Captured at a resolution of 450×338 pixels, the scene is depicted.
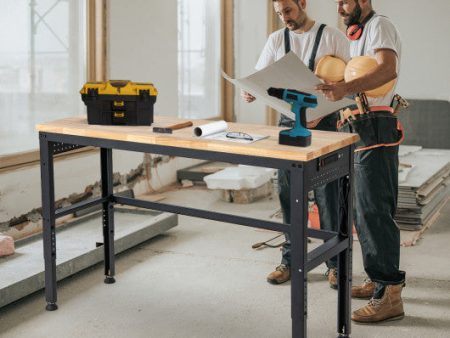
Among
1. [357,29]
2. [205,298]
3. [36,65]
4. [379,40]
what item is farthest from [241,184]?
[379,40]

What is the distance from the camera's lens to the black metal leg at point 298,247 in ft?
8.63

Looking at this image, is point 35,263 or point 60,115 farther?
point 60,115

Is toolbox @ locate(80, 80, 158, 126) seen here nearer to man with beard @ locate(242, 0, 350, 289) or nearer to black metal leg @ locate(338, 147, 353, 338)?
man with beard @ locate(242, 0, 350, 289)

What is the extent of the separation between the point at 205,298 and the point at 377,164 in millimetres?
1138

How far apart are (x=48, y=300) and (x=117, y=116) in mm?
988

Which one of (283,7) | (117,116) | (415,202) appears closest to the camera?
(117,116)

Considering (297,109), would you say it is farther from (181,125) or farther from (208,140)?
(181,125)

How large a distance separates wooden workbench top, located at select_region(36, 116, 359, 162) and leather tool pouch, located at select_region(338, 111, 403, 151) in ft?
0.70

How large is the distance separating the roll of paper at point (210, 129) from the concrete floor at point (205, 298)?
36.5 inches

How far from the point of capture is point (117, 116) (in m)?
3.28

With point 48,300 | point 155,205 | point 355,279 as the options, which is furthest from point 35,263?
point 355,279

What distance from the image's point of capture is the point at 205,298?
3.65 metres

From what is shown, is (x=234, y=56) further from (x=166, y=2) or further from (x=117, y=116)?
(x=117, y=116)

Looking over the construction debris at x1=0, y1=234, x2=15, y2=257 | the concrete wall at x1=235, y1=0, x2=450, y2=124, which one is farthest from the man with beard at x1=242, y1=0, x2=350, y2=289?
the concrete wall at x1=235, y1=0, x2=450, y2=124
